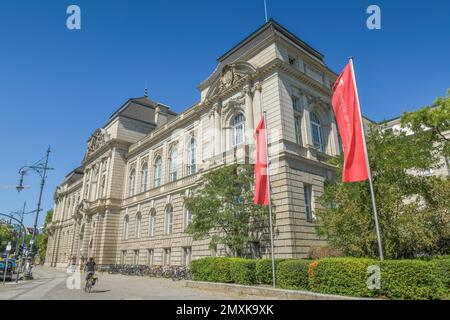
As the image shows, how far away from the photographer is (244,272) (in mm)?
15938

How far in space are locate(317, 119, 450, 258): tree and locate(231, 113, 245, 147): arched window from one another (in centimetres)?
1014

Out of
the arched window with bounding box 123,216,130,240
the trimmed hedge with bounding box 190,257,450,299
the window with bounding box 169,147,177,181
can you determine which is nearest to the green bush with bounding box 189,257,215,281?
the trimmed hedge with bounding box 190,257,450,299

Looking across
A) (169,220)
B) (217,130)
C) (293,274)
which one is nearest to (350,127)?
(293,274)

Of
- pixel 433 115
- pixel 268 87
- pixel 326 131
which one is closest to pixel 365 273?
pixel 433 115

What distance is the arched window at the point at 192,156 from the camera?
99.7 feet

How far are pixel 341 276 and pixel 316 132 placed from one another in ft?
53.0

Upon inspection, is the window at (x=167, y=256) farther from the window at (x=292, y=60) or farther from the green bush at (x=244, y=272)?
the window at (x=292, y=60)

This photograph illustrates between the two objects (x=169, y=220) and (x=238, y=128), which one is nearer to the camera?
(x=238, y=128)

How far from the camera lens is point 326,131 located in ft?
87.1

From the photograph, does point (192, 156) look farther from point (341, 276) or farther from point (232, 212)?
point (341, 276)

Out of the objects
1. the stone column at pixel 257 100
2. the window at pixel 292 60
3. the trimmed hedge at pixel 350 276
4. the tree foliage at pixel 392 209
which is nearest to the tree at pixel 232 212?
the trimmed hedge at pixel 350 276

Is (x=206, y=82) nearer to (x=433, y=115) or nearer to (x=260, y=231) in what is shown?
(x=260, y=231)

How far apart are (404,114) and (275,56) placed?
10.3 m

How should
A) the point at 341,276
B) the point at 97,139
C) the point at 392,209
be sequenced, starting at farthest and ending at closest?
the point at 97,139, the point at 392,209, the point at 341,276
